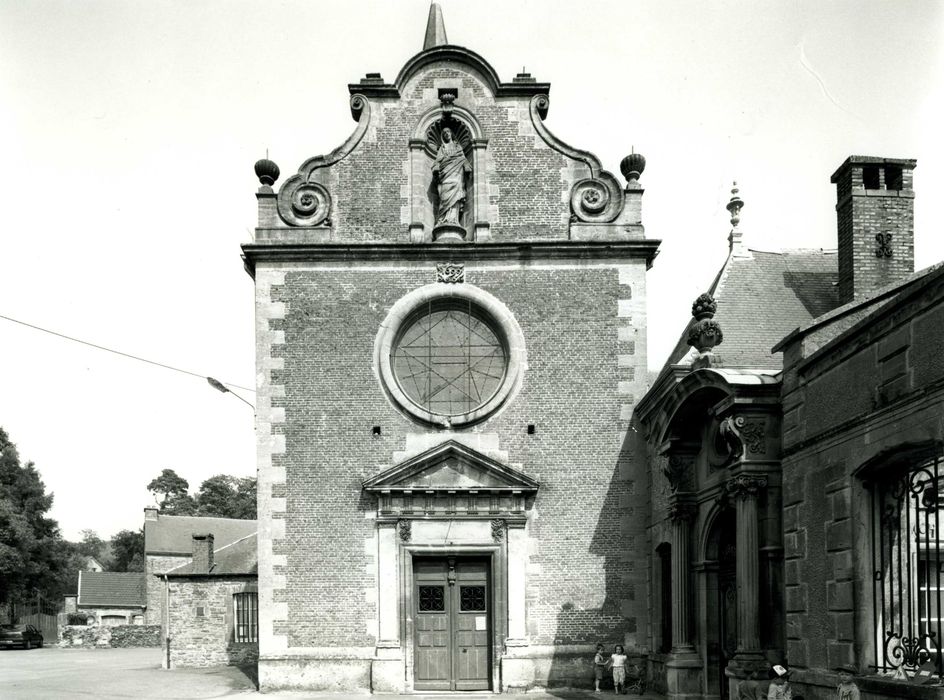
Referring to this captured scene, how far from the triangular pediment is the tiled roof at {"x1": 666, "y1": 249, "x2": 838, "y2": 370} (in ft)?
12.3

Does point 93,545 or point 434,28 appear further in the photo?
point 93,545

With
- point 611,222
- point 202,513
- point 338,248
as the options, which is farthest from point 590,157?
point 202,513

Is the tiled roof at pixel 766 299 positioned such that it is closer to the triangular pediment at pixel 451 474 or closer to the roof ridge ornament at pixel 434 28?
the triangular pediment at pixel 451 474

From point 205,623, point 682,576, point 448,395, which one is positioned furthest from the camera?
point 205,623

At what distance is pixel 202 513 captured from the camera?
78250 millimetres

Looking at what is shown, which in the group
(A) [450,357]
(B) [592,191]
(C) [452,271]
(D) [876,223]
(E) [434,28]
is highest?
(E) [434,28]

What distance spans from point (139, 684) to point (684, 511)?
12.0 m

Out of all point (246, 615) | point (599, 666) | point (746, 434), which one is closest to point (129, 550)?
point (246, 615)

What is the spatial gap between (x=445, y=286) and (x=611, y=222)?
11.0 feet

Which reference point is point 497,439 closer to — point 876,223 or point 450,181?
point 450,181

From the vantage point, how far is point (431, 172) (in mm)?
18391

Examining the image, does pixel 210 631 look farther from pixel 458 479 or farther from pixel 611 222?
pixel 611 222

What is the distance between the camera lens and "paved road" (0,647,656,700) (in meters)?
16.2

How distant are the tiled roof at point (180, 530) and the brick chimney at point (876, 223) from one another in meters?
42.4
